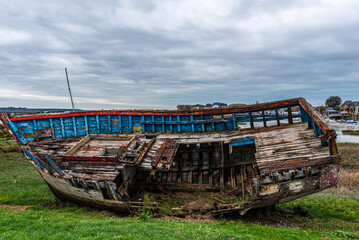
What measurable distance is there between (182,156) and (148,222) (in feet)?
19.1

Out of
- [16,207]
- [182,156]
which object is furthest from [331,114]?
[16,207]

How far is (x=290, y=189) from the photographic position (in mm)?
7797

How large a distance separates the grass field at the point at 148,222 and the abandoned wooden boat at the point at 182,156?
856 millimetres

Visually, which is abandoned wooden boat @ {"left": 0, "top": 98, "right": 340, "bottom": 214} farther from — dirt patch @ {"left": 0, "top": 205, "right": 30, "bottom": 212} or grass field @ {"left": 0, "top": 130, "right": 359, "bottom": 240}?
dirt patch @ {"left": 0, "top": 205, "right": 30, "bottom": 212}

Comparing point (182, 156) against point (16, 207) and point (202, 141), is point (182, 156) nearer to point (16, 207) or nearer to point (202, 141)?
point (202, 141)

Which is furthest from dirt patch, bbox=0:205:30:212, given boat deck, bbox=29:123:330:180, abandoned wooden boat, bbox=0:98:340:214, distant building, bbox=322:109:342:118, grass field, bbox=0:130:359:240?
distant building, bbox=322:109:342:118

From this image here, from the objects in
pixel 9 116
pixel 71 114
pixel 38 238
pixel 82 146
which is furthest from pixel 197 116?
pixel 9 116

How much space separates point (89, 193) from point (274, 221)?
831 centimetres

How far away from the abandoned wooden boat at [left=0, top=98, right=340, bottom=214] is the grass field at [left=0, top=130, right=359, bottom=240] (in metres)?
0.86

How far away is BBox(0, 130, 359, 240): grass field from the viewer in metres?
6.55

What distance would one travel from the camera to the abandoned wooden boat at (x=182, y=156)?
792cm

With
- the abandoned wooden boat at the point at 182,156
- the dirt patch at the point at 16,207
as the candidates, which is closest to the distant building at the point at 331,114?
the abandoned wooden boat at the point at 182,156

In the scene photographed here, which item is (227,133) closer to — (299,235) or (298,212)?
(298,212)

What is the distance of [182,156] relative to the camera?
13.6 meters
